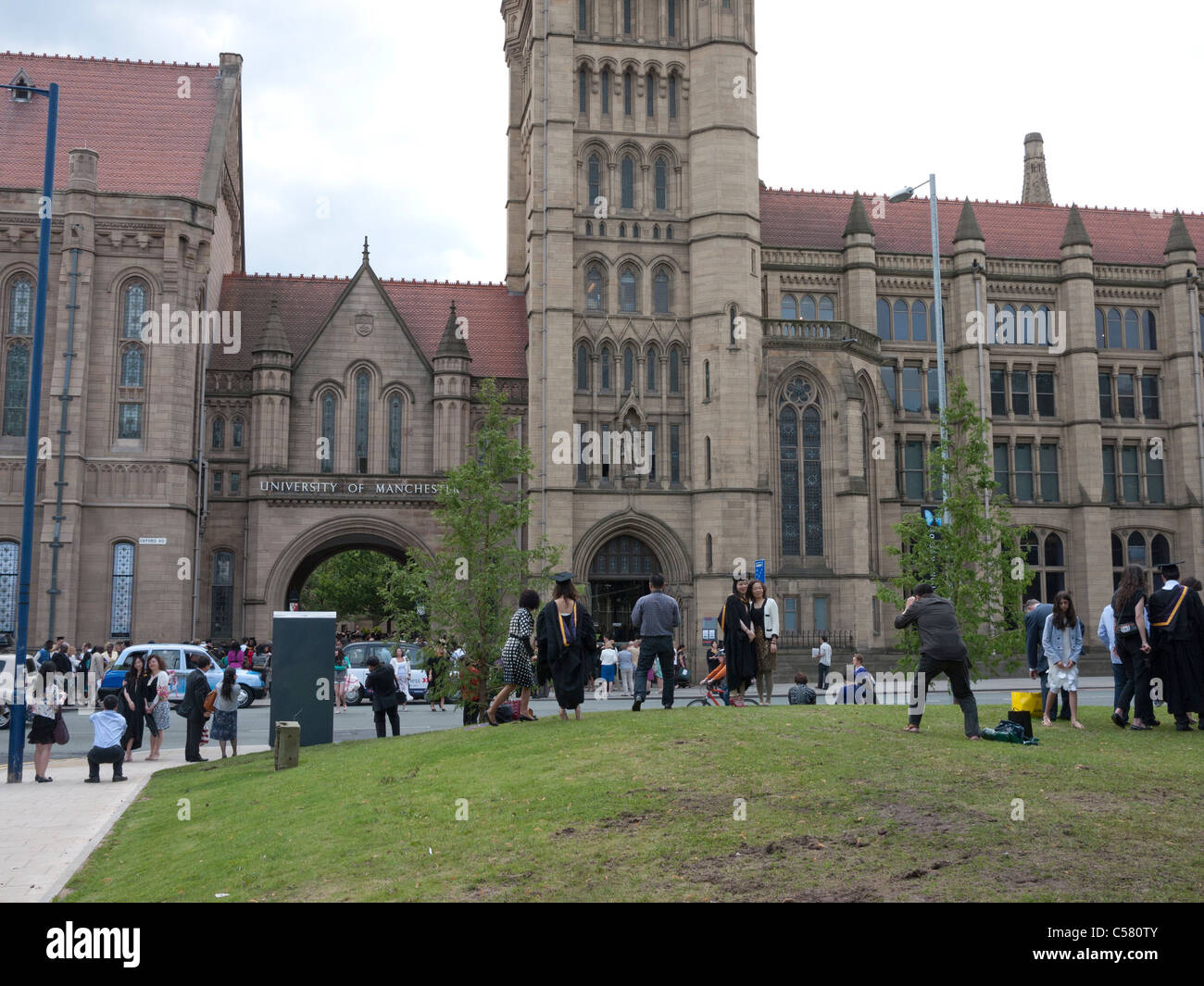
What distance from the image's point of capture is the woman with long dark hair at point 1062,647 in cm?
1450

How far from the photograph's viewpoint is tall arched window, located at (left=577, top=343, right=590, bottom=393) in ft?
140

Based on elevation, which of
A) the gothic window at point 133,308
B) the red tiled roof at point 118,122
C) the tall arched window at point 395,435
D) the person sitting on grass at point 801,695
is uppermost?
the red tiled roof at point 118,122

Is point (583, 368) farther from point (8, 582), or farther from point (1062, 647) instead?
point (1062, 647)

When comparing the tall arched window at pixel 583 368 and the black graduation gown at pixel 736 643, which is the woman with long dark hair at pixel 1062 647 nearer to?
the black graduation gown at pixel 736 643

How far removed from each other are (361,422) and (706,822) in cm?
3486

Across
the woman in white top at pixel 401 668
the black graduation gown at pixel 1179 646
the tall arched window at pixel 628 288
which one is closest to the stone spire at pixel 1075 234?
the tall arched window at pixel 628 288

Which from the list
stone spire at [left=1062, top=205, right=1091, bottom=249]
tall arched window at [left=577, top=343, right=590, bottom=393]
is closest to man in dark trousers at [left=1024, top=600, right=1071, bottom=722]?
tall arched window at [left=577, top=343, right=590, bottom=393]

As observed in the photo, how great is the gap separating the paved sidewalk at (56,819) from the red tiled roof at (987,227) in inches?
1370

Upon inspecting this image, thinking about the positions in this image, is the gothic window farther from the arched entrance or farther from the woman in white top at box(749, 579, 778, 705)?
the woman in white top at box(749, 579, 778, 705)

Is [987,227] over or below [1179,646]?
over

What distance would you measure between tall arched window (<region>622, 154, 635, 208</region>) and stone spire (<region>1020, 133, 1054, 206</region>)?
3525 cm

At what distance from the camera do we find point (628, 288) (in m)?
43.4

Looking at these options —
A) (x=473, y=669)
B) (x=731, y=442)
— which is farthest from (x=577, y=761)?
(x=731, y=442)

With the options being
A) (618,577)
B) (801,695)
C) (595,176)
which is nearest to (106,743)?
(801,695)
